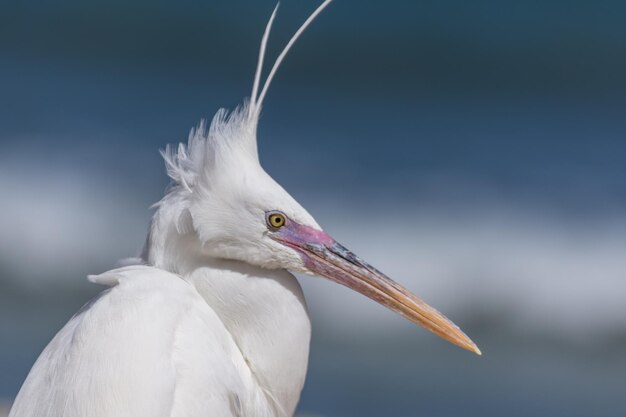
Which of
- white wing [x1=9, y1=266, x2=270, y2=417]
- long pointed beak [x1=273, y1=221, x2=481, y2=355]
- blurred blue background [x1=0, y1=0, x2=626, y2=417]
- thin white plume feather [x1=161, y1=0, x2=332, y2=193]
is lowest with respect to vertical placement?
white wing [x1=9, y1=266, x2=270, y2=417]

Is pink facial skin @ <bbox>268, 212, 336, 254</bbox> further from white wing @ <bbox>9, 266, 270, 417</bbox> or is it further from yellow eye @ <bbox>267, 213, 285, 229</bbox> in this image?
white wing @ <bbox>9, 266, 270, 417</bbox>

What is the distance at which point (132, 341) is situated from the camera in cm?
A: 284

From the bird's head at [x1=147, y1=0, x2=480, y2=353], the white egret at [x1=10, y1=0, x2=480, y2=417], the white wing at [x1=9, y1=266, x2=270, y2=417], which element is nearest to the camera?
the white wing at [x1=9, y1=266, x2=270, y2=417]

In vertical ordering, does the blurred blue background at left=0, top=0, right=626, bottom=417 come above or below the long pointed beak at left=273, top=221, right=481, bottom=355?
above

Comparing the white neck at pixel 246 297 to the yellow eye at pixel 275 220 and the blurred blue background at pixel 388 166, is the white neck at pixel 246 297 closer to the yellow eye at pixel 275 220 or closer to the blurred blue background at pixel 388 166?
the yellow eye at pixel 275 220

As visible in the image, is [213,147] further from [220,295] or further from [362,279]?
[362,279]

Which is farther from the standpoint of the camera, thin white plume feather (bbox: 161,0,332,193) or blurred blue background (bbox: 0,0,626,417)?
blurred blue background (bbox: 0,0,626,417)

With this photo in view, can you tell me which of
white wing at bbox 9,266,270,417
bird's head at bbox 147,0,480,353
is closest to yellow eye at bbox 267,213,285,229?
bird's head at bbox 147,0,480,353

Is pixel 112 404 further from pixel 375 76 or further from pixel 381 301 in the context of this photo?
pixel 375 76

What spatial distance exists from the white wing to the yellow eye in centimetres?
30

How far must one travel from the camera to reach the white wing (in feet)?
9.09

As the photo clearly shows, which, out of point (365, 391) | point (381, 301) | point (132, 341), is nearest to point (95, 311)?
point (132, 341)

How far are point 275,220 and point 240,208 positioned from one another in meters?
0.11

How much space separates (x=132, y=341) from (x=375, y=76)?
877cm
